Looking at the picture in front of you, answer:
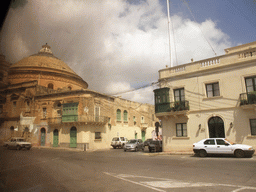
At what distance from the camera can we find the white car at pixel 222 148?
562 inches

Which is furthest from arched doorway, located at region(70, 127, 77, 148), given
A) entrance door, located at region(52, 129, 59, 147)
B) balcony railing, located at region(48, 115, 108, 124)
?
entrance door, located at region(52, 129, 59, 147)

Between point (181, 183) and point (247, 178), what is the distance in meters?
2.84

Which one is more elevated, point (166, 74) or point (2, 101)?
point (166, 74)

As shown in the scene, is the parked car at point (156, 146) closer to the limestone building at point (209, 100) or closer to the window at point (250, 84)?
the limestone building at point (209, 100)

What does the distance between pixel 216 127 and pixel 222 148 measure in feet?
13.5

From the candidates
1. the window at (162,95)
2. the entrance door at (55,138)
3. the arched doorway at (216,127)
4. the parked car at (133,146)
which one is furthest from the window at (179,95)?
the entrance door at (55,138)

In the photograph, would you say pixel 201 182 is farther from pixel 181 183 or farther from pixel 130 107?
pixel 130 107

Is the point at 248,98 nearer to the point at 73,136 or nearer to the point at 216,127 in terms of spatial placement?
the point at 216,127

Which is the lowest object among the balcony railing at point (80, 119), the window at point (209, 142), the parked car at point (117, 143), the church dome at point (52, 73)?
the parked car at point (117, 143)

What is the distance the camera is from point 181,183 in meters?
7.11

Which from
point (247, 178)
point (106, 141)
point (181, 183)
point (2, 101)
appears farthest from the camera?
point (106, 141)

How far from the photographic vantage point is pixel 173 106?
21.1m

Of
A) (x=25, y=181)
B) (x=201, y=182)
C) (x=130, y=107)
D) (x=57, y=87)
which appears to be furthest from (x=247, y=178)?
(x=57, y=87)

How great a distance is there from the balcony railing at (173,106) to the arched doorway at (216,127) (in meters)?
2.80
